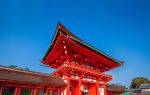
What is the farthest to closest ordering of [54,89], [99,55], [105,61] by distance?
1. [105,61]
2. [99,55]
3. [54,89]

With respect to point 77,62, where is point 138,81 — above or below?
below

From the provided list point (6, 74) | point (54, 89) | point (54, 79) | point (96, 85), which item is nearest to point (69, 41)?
point (54, 79)

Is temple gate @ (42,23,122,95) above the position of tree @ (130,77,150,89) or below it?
above

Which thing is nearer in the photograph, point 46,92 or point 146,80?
point 46,92

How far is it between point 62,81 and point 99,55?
19.8 feet

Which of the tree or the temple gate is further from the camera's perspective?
the tree

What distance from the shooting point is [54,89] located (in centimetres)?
1341

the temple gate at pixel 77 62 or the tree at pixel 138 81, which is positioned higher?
the temple gate at pixel 77 62

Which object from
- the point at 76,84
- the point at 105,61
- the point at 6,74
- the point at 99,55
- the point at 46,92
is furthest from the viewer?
the point at 105,61

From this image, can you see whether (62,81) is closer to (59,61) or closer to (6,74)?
(59,61)

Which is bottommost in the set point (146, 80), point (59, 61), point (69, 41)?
point (146, 80)

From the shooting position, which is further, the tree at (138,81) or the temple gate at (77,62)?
the tree at (138,81)

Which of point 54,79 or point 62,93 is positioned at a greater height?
point 54,79

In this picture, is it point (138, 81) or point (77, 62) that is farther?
point (138, 81)
